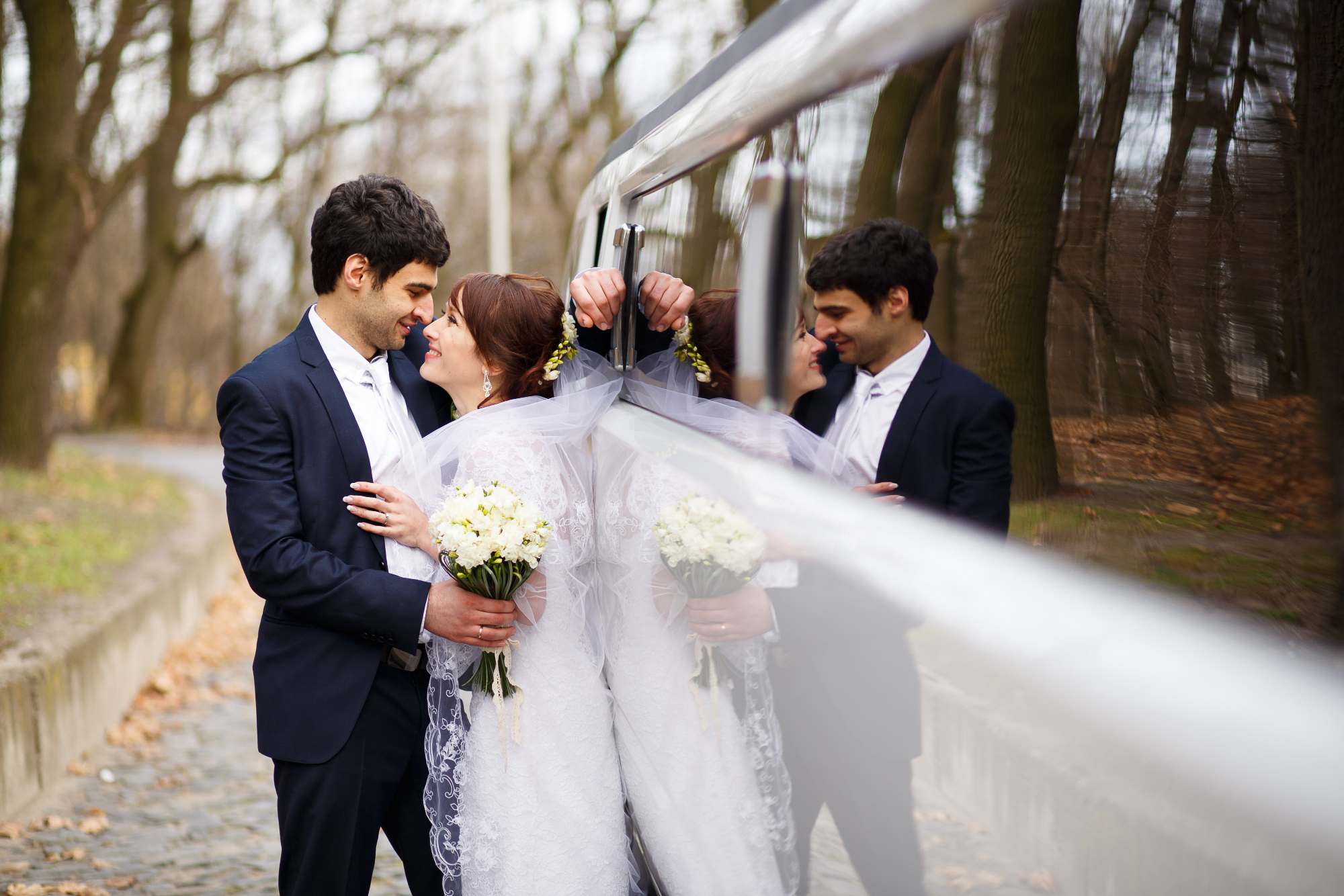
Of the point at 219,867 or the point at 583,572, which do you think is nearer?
the point at 583,572

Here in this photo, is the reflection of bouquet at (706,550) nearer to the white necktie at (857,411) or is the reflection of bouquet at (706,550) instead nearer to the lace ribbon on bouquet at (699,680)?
the lace ribbon on bouquet at (699,680)

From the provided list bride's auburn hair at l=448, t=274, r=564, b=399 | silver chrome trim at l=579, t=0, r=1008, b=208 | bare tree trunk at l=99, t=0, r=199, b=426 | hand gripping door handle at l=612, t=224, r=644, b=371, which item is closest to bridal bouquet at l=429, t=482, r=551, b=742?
bride's auburn hair at l=448, t=274, r=564, b=399

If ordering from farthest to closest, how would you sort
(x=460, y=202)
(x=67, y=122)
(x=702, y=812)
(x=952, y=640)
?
(x=460, y=202), (x=67, y=122), (x=702, y=812), (x=952, y=640)

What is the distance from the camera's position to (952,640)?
1.37m

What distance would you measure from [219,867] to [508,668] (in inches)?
86.1

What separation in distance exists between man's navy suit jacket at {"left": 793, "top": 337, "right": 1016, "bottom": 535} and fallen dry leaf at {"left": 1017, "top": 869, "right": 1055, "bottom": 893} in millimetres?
369

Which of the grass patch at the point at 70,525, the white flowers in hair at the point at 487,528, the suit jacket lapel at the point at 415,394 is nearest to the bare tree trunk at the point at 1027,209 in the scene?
the white flowers in hair at the point at 487,528

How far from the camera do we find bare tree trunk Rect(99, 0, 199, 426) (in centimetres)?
1772

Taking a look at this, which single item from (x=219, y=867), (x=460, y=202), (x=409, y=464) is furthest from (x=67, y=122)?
(x=460, y=202)

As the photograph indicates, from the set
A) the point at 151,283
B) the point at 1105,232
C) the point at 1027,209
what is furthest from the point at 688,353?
the point at 151,283

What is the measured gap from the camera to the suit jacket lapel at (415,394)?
319 cm

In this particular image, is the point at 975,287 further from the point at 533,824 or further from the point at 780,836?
the point at 533,824

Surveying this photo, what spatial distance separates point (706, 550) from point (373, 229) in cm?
123

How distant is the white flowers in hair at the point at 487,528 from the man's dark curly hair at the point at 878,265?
1.03 metres
